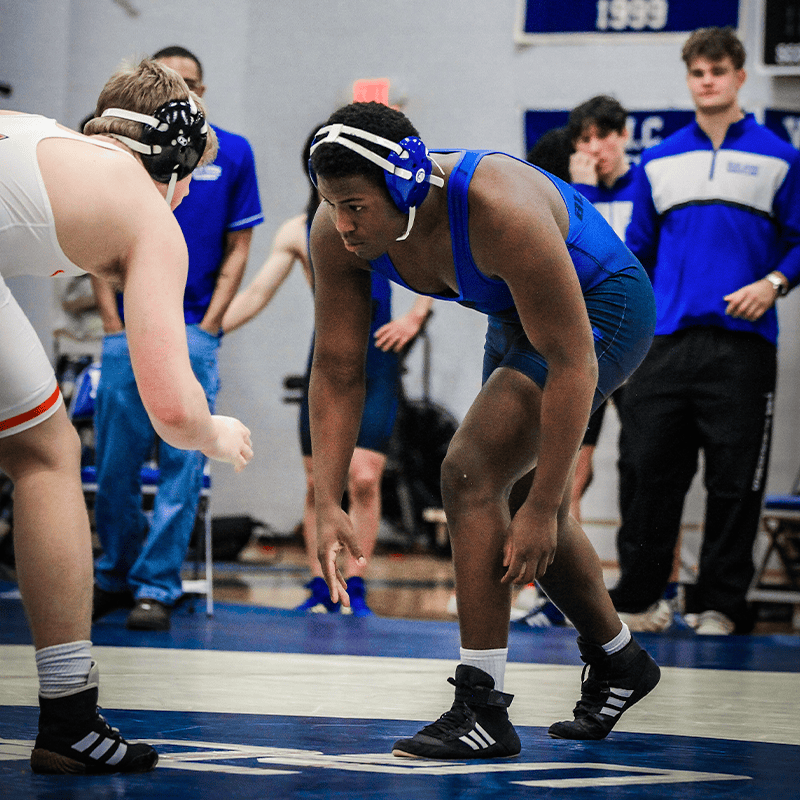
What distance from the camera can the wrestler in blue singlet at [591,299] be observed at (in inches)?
79.9

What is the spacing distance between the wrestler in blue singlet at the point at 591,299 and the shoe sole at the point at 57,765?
0.90m

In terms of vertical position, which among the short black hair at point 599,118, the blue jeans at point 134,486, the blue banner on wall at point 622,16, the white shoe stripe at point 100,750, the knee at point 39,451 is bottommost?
the blue jeans at point 134,486

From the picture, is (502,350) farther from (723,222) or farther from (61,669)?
(723,222)

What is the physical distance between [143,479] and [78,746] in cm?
302

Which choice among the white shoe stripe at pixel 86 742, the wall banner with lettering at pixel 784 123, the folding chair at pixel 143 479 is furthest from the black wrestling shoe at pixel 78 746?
the wall banner with lettering at pixel 784 123

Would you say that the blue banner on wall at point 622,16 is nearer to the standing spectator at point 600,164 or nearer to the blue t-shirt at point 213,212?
the standing spectator at point 600,164

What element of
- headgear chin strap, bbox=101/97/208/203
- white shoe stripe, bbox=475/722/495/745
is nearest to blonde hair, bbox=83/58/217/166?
headgear chin strap, bbox=101/97/208/203

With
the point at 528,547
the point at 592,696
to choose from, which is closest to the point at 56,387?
the point at 528,547

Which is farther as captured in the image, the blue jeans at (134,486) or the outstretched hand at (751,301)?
the outstretched hand at (751,301)

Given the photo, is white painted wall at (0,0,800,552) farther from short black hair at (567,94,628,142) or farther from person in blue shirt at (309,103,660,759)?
person in blue shirt at (309,103,660,759)

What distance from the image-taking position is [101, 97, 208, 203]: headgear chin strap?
1884 mm

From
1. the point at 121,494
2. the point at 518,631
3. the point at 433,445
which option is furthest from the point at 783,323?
the point at 121,494

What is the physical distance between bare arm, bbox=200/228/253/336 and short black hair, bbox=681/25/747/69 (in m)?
1.73

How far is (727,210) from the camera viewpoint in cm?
434
